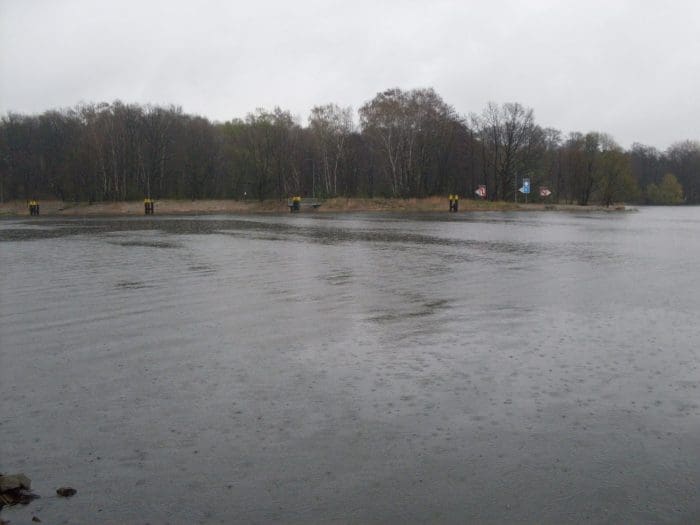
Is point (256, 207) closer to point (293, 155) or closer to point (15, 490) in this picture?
point (293, 155)

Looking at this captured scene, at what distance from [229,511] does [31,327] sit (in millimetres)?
7609

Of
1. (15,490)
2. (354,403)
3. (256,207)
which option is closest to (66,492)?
(15,490)

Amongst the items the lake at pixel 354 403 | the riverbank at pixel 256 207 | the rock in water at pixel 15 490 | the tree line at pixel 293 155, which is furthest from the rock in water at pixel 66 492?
the tree line at pixel 293 155

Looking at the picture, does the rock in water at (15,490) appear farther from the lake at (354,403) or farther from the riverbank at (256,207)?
the riverbank at (256,207)

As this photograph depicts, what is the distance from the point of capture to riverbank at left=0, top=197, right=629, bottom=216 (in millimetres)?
76438

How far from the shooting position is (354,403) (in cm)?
636

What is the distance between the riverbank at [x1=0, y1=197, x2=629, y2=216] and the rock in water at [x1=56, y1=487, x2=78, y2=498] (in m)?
71.1

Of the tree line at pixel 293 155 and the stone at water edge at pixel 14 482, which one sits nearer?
the stone at water edge at pixel 14 482

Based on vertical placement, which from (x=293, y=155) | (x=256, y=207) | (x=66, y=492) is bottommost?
(x=66, y=492)

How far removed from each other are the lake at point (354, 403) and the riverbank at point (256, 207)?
6265cm

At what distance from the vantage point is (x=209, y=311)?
11.5 metres

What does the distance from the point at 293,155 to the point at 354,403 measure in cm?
8863

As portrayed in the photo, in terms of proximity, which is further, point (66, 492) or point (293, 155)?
point (293, 155)

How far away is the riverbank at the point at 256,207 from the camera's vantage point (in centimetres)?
7644
